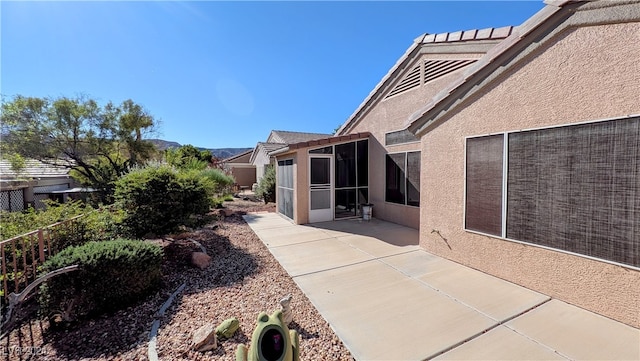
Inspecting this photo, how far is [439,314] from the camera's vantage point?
3711 mm

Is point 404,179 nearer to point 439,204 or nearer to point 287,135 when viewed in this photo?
point 439,204

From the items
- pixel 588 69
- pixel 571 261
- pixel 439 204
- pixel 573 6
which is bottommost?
pixel 571 261

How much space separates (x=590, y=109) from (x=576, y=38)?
44.0 inches

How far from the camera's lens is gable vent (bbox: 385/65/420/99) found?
9200 millimetres

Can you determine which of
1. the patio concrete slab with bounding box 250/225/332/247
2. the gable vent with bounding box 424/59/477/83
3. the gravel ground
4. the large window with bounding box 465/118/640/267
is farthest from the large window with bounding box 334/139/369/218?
the large window with bounding box 465/118/640/267

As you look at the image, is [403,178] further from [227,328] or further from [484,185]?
[227,328]

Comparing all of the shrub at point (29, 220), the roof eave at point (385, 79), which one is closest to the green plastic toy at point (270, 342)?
the shrub at point (29, 220)

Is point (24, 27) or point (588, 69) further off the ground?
point (24, 27)

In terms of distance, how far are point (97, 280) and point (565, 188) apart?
7.61 m

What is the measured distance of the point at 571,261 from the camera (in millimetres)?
3902

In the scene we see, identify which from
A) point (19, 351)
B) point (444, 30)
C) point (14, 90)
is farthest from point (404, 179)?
point (14, 90)

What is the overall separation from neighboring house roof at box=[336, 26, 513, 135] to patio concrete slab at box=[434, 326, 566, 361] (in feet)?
23.8

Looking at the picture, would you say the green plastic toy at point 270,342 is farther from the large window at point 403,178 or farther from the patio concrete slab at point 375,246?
the large window at point 403,178

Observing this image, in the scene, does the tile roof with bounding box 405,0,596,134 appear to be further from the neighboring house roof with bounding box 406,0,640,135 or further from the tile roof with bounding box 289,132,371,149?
the tile roof with bounding box 289,132,371,149
